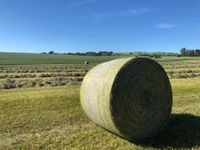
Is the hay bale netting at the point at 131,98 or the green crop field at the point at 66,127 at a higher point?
the hay bale netting at the point at 131,98

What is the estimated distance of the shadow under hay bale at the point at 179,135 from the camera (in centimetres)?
827

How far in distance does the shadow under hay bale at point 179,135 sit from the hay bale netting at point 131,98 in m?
0.27

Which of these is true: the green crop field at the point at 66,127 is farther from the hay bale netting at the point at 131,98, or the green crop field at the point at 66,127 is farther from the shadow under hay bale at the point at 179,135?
the hay bale netting at the point at 131,98

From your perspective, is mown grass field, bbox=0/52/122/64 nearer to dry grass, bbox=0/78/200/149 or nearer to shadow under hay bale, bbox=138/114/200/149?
dry grass, bbox=0/78/200/149

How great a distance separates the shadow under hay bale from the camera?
8266 millimetres

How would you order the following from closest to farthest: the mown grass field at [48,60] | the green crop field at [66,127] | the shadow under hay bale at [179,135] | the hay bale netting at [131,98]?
1. the hay bale netting at [131,98]
2. the shadow under hay bale at [179,135]
3. the green crop field at [66,127]
4. the mown grass field at [48,60]

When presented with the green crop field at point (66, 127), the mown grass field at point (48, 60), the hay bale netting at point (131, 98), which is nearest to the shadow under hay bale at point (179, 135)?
the green crop field at point (66, 127)

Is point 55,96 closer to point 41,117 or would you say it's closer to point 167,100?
point 41,117

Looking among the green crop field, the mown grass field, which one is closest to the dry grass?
the green crop field

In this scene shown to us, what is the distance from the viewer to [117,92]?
320 inches

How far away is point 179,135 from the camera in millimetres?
8945

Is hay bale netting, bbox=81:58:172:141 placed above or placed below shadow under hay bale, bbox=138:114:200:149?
above

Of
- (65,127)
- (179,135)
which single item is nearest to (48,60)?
(65,127)

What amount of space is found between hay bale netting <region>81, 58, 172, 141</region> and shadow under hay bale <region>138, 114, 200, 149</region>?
27 cm
